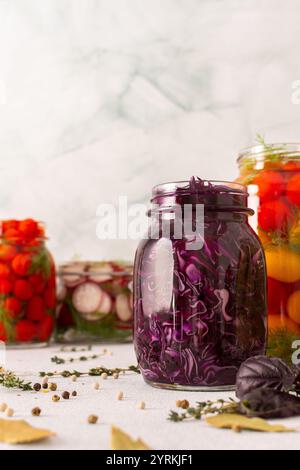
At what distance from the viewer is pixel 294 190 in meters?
1.12

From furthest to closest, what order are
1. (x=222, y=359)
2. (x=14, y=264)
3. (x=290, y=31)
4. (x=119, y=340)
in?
(x=290, y=31) → (x=119, y=340) → (x=14, y=264) → (x=222, y=359)

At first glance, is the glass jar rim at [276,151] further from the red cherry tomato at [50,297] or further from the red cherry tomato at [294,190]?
the red cherry tomato at [50,297]

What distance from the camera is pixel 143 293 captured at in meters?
Answer: 1.01

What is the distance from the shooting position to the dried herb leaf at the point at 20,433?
708mm

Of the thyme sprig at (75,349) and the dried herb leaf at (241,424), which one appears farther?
the thyme sprig at (75,349)

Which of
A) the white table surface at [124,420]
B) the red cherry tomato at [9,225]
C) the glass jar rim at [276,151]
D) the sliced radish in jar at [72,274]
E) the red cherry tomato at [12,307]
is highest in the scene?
the glass jar rim at [276,151]

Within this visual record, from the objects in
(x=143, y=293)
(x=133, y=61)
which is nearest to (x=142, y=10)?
(x=133, y=61)

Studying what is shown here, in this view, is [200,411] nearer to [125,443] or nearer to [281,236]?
[125,443]

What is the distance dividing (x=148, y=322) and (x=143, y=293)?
0.05 metres

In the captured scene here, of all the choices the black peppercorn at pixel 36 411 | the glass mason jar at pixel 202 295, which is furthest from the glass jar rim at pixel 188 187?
the black peppercorn at pixel 36 411

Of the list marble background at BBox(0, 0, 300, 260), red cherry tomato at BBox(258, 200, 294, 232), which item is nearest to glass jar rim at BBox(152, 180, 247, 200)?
red cherry tomato at BBox(258, 200, 294, 232)

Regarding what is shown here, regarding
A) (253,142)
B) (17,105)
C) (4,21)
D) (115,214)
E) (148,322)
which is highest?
(4,21)

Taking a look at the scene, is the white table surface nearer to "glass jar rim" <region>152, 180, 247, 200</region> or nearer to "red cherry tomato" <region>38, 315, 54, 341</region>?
"glass jar rim" <region>152, 180, 247, 200</region>
